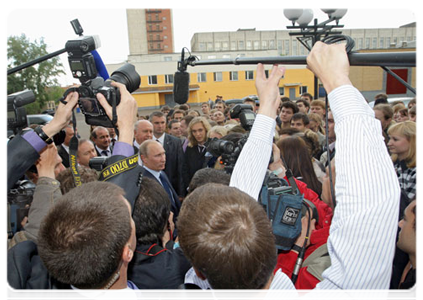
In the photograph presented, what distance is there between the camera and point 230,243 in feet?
3.44

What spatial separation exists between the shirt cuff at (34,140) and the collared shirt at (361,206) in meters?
1.37

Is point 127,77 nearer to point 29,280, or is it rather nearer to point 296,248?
point 29,280

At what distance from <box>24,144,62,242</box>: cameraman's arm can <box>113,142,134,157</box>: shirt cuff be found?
0.47 m

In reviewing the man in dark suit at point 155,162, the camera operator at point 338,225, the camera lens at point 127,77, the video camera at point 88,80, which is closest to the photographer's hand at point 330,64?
the camera operator at point 338,225

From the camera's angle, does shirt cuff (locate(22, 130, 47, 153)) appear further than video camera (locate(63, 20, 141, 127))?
No

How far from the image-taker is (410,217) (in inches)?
69.4

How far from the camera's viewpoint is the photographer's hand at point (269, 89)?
5.35 feet

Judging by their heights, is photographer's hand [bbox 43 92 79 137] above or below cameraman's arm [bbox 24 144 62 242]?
above

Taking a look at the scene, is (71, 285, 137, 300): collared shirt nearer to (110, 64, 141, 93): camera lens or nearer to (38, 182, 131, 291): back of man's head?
(38, 182, 131, 291): back of man's head

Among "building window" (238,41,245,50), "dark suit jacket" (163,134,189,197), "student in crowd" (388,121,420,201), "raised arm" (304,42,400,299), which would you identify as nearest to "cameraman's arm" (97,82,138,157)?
"raised arm" (304,42,400,299)

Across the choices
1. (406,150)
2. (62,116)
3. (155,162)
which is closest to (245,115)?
(62,116)

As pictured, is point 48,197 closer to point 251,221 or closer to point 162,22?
point 251,221

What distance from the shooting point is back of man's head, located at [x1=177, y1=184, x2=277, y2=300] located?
1.04 meters

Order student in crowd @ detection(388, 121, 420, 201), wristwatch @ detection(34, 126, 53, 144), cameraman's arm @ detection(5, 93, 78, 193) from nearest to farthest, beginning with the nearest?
cameraman's arm @ detection(5, 93, 78, 193), wristwatch @ detection(34, 126, 53, 144), student in crowd @ detection(388, 121, 420, 201)
